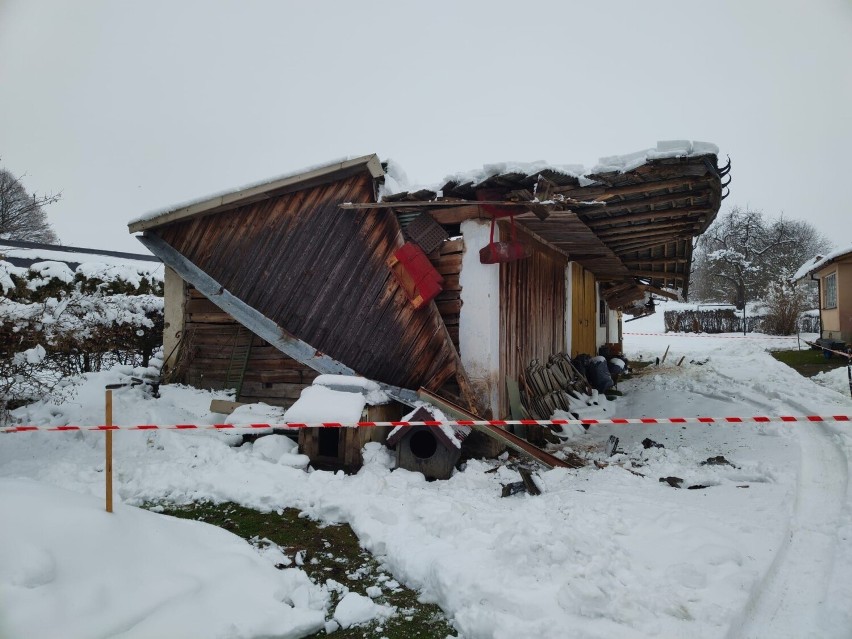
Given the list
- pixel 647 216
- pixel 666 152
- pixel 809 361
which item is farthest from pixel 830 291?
pixel 666 152

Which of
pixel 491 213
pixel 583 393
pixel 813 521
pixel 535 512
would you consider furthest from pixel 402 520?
pixel 583 393

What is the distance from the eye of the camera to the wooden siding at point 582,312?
11578 millimetres

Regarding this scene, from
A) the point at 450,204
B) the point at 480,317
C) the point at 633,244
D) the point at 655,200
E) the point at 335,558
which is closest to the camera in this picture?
the point at 335,558

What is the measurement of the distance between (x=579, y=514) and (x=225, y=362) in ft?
21.0

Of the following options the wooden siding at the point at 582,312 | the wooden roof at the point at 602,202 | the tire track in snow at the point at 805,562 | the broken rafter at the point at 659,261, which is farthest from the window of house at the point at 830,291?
the tire track in snow at the point at 805,562

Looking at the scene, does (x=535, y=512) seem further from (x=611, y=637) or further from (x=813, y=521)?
(x=813, y=521)

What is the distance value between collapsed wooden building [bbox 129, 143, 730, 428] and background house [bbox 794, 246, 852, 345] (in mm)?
14181

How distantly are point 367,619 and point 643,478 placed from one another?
3693 mm

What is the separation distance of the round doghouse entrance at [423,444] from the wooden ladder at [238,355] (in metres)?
3.60

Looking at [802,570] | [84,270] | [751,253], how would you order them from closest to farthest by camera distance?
[802,570]
[84,270]
[751,253]

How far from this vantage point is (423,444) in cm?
604

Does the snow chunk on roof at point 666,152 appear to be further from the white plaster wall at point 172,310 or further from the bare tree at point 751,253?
the bare tree at point 751,253

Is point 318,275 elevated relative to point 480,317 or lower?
elevated

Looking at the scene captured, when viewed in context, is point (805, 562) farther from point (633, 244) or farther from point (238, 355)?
point (238, 355)
